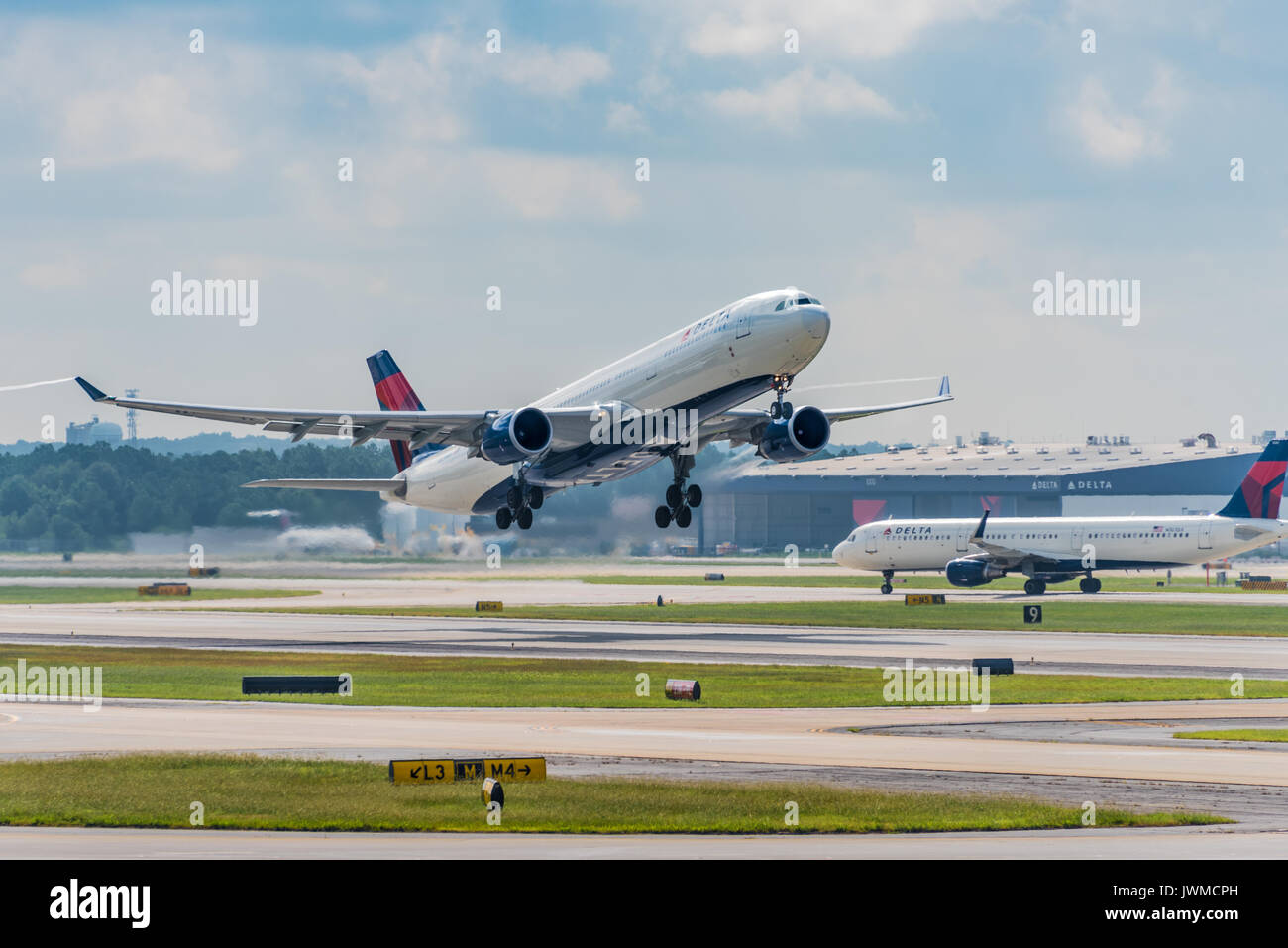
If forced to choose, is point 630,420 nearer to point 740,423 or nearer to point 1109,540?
point 740,423

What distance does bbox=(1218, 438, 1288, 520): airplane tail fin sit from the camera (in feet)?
313

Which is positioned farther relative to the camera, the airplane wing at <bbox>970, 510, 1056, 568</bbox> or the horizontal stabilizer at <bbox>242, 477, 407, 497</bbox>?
the airplane wing at <bbox>970, 510, 1056, 568</bbox>

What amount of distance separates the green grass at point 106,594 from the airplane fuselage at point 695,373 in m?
40.4

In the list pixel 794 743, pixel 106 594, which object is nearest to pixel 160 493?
pixel 106 594

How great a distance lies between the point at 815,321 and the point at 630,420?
33.1 feet

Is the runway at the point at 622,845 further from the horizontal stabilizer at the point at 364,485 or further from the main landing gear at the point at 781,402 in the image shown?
the horizontal stabilizer at the point at 364,485

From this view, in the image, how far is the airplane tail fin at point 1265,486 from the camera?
95.3 meters

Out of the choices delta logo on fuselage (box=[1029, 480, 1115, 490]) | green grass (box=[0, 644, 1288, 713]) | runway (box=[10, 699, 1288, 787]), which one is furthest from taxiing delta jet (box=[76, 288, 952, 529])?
delta logo on fuselage (box=[1029, 480, 1115, 490])

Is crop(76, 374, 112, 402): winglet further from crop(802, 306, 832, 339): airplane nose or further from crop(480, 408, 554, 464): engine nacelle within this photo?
crop(802, 306, 832, 339): airplane nose

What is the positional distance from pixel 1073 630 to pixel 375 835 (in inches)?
2040

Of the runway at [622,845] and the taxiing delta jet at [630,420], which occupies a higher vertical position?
the taxiing delta jet at [630,420]

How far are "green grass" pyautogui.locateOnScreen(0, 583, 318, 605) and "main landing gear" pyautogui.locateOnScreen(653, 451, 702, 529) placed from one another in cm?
4272

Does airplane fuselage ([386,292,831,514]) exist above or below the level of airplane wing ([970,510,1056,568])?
above

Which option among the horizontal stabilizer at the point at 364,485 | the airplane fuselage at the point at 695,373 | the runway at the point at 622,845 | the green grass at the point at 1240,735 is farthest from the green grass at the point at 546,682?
the horizontal stabilizer at the point at 364,485
